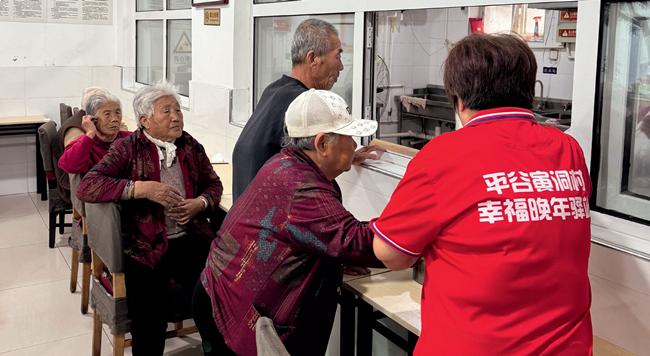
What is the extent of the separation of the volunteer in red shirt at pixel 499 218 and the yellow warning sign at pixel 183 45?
399 centimetres

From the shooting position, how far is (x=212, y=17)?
164 inches

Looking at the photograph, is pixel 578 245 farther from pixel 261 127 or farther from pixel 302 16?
pixel 302 16

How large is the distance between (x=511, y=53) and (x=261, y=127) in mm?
1166

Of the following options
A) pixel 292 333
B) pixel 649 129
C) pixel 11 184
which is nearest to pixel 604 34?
pixel 649 129

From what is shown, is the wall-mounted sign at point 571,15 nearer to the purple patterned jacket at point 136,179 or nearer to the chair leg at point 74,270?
the purple patterned jacket at point 136,179

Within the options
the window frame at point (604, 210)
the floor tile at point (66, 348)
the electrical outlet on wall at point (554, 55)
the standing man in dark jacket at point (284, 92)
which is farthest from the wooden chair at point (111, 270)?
the electrical outlet on wall at point (554, 55)

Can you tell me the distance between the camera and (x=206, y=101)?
4.33 m

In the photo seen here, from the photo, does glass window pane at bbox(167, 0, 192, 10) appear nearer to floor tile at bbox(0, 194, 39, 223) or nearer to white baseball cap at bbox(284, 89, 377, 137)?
floor tile at bbox(0, 194, 39, 223)

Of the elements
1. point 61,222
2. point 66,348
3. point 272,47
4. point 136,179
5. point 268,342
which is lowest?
point 66,348

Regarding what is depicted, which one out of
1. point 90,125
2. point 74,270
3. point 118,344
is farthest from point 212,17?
point 118,344

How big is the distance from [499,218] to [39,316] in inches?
121

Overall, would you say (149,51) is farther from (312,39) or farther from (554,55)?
(312,39)

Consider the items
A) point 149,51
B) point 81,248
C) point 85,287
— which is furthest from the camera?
point 149,51

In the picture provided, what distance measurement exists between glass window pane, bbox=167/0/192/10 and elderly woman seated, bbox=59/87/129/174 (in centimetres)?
169
